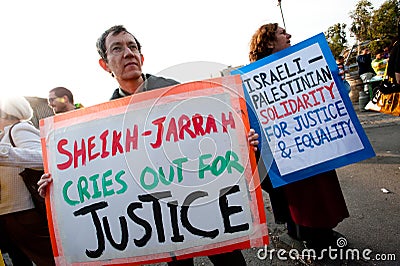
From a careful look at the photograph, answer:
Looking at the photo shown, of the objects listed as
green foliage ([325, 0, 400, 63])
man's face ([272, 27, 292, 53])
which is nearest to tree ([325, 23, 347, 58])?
green foliage ([325, 0, 400, 63])

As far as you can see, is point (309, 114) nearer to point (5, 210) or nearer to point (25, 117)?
point (25, 117)

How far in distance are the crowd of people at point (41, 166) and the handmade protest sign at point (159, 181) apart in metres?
0.29

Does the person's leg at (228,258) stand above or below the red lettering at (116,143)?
below

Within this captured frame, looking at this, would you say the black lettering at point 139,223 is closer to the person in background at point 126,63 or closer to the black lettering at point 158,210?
the black lettering at point 158,210

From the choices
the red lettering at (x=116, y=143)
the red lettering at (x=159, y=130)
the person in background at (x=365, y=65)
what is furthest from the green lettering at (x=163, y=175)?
the person in background at (x=365, y=65)

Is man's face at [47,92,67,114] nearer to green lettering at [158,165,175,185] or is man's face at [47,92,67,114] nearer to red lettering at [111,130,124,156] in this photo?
red lettering at [111,130,124,156]

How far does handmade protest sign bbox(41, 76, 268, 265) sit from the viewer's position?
120 cm

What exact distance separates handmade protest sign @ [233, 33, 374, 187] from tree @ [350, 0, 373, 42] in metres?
17.5

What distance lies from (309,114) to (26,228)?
76.2 inches

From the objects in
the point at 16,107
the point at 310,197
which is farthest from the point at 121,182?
the point at 310,197

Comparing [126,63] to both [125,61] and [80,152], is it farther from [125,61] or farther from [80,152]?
[80,152]

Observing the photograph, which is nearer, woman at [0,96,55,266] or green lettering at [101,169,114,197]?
green lettering at [101,169,114,197]

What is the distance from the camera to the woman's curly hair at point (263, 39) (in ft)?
6.08

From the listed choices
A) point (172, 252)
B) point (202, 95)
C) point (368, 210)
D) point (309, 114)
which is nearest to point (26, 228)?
point (172, 252)
